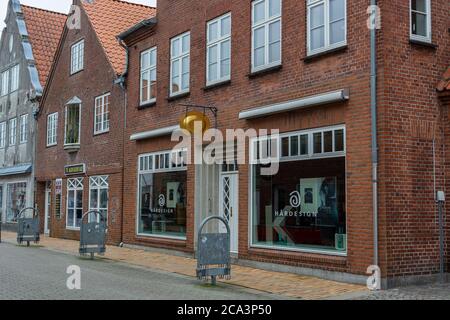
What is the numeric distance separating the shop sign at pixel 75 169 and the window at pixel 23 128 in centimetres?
612

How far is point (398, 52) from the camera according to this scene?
11.3 meters

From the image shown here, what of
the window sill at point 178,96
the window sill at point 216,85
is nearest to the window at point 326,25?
the window sill at point 216,85

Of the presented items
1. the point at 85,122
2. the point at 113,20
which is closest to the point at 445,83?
the point at 85,122

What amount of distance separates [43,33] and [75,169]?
11.8 meters

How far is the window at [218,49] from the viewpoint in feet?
50.7

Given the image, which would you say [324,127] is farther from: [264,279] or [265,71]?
[264,279]

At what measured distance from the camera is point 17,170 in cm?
2952

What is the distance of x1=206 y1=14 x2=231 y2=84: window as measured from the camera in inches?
608

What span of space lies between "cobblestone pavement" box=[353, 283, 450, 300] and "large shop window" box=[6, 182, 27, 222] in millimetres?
22726

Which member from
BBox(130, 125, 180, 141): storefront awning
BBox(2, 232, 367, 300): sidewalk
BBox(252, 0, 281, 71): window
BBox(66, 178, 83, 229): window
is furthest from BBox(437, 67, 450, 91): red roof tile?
BBox(66, 178, 83, 229): window

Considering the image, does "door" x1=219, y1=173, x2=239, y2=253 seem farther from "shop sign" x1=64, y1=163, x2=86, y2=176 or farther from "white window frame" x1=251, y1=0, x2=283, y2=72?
"shop sign" x1=64, y1=163, x2=86, y2=176

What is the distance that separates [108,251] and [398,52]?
11.3 metres
